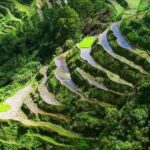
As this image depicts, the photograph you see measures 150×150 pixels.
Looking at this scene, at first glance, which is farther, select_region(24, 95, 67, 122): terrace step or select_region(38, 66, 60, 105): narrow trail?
select_region(38, 66, 60, 105): narrow trail

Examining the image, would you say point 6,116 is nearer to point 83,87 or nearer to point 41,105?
Result: point 41,105

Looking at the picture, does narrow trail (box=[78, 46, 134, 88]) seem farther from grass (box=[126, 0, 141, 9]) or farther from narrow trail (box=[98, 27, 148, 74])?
grass (box=[126, 0, 141, 9])

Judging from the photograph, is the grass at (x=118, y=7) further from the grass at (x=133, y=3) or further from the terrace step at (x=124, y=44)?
the terrace step at (x=124, y=44)

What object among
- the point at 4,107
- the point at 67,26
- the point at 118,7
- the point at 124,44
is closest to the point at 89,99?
the point at 124,44

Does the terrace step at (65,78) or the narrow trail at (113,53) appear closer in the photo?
the terrace step at (65,78)

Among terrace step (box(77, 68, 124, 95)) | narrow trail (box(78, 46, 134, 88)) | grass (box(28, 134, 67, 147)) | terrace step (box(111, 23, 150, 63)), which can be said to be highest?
terrace step (box(111, 23, 150, 63))

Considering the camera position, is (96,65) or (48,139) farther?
(96,65)

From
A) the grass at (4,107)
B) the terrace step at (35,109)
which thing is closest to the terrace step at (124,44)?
the terrace step at (35,109)

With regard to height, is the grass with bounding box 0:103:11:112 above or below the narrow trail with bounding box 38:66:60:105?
below

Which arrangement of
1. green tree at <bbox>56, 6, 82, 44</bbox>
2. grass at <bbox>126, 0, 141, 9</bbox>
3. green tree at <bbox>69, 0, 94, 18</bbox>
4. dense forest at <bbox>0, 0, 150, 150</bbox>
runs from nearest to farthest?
dense forest at <bbox>0, 0, 150, 150</bbox> < green tree at <bbox>56, 6, 82, 44</bbox> < grass at <bbox>126, 0, 141, 9</bbox> < green tree at <bbox>69, 0, 94, 18</bbox>

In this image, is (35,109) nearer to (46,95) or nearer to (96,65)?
(46,95)

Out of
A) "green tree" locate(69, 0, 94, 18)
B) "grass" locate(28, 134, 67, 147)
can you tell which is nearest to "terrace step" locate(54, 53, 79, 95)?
"grass" locate(28, 134, 67, 147)
